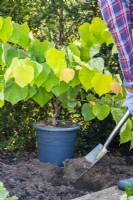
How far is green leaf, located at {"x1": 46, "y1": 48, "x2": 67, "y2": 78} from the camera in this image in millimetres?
2686

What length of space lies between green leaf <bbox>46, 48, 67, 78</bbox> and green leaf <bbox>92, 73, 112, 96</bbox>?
20 cm

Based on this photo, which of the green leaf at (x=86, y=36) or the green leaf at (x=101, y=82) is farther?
the green leaf at (x=86, y=36)

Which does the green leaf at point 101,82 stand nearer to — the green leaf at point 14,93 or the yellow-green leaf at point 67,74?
the yellow-green leaf at point 67,74

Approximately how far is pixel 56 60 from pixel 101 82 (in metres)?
0.29

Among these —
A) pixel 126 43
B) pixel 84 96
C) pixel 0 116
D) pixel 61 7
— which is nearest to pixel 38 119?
pixel 0 116

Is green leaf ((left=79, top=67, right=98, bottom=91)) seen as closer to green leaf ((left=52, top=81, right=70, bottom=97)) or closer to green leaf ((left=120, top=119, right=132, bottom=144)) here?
green leaf ((left=52, top=81, right=70, bottom=97))

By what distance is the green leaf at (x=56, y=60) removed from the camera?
106 inches

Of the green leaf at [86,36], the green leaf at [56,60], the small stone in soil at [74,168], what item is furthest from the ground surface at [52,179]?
the green leaf at [86,36]

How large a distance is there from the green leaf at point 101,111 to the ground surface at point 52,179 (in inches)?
15.0

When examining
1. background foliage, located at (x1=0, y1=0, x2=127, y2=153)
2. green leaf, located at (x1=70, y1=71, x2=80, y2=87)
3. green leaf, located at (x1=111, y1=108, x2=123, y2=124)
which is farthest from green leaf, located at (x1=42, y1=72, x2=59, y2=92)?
background foliage, located at (x1=0, y1=0, x2=127, y2=153)

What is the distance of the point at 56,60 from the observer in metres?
2.72

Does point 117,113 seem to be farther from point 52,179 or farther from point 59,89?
Result: point 52,179

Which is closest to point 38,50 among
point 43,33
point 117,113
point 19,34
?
point 19,34

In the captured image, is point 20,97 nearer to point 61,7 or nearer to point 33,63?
point 33,63
